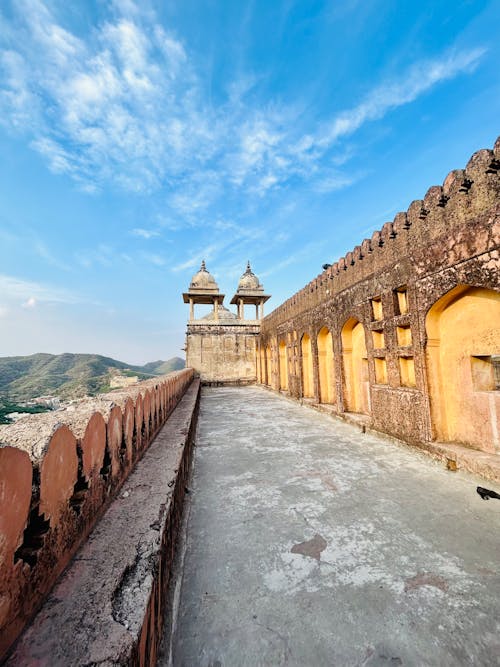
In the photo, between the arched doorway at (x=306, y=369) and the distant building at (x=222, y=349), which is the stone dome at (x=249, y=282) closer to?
the distant building at (x=222, y=349)

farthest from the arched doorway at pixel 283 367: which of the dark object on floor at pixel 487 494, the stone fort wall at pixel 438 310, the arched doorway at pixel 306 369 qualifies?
the dark object on floor at pixel 487 494

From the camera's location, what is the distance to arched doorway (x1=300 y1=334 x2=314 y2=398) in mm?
10258

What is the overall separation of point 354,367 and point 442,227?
3882 millimetres

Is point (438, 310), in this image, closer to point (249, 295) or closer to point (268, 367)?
point (268, 367)

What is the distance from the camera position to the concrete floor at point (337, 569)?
58.8 inches

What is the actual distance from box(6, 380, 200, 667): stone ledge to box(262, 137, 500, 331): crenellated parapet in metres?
4.38

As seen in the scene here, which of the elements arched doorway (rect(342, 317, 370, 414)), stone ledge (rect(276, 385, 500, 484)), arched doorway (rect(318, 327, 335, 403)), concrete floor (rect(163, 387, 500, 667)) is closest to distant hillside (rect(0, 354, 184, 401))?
arched doorway (rect(318, 327, 335, 403))

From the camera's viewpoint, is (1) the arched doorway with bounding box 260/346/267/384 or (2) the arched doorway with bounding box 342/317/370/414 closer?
(2) the arched doorway with bounding box 342/317/370/414

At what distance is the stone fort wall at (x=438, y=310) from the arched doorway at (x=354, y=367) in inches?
13.6

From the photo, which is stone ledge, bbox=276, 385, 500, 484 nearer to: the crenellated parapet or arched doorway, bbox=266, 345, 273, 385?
the crenellated parapet

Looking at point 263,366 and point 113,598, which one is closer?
point 113,598

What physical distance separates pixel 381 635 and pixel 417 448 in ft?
11.8

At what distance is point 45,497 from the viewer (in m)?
1.23

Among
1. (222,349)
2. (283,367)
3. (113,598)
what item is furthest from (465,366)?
(222,349)
